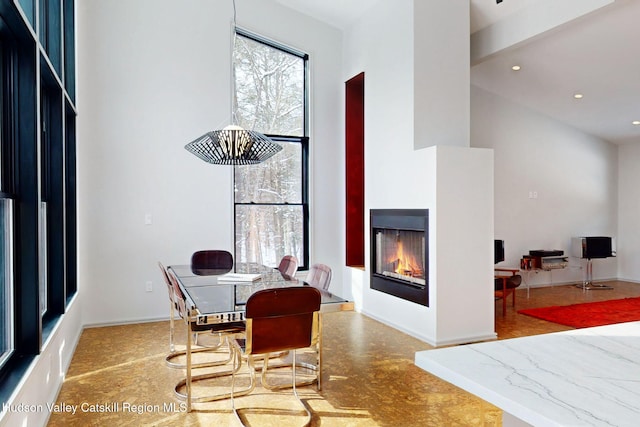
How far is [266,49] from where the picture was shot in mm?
5723

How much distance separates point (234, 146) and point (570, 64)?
444 cm

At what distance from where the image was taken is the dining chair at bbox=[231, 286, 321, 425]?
2477 millimetres

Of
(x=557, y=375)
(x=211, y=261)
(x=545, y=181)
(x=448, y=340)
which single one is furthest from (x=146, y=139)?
(x=545, y=181)

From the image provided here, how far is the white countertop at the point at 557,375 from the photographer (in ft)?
2.67

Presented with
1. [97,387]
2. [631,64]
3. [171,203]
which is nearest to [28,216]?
[97,387]

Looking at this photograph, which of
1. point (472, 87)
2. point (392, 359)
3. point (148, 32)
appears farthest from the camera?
point (472, 87)

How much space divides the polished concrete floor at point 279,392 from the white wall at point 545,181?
3.32 m

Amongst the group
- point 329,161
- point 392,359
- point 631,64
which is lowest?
point 392,359

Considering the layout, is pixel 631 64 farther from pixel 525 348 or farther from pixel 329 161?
pixel 525 348

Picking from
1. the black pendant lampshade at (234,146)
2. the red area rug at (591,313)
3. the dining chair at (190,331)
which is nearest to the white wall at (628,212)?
the red area rug at (591,313)

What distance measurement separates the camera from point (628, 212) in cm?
812

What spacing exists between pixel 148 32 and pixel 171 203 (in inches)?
76.8

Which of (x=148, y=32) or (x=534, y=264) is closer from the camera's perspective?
(x=148, y=32)

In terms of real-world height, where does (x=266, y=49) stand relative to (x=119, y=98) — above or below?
above
